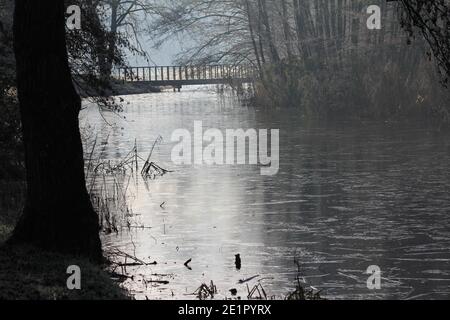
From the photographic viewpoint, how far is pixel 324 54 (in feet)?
130

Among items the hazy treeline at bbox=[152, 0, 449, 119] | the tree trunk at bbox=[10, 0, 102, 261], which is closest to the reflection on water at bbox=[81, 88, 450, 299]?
the tree trunk at bbox=[10, 0, 102, 261]

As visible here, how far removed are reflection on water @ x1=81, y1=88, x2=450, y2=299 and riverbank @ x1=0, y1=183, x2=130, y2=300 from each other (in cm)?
76

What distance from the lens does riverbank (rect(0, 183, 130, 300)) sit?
364 inches

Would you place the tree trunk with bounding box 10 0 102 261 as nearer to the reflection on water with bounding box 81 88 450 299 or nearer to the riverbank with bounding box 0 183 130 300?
the riverbank with bounding box 0 183 130 300

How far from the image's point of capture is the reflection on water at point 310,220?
39.3ft

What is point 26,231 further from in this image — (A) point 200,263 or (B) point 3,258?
(A) point 200,263

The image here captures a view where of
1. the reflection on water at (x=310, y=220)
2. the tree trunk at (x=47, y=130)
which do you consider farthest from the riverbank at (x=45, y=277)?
the reflection on water at (x=310, y=220)

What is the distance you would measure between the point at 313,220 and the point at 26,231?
625cm

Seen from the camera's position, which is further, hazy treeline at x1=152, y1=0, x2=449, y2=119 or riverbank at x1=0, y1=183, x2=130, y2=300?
hazy treeline at x1=152, y1=0, x2=449, y2=119

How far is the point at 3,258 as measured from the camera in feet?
34.5

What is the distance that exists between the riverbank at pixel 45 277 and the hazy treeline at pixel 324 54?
2145 centimetres

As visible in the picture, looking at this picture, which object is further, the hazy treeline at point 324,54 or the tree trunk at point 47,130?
the hazy treeline at point 324,54

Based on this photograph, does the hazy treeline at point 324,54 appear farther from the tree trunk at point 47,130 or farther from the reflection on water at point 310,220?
the tree trunk at point 47,130

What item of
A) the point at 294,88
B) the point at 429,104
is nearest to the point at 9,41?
the point at 429,104
